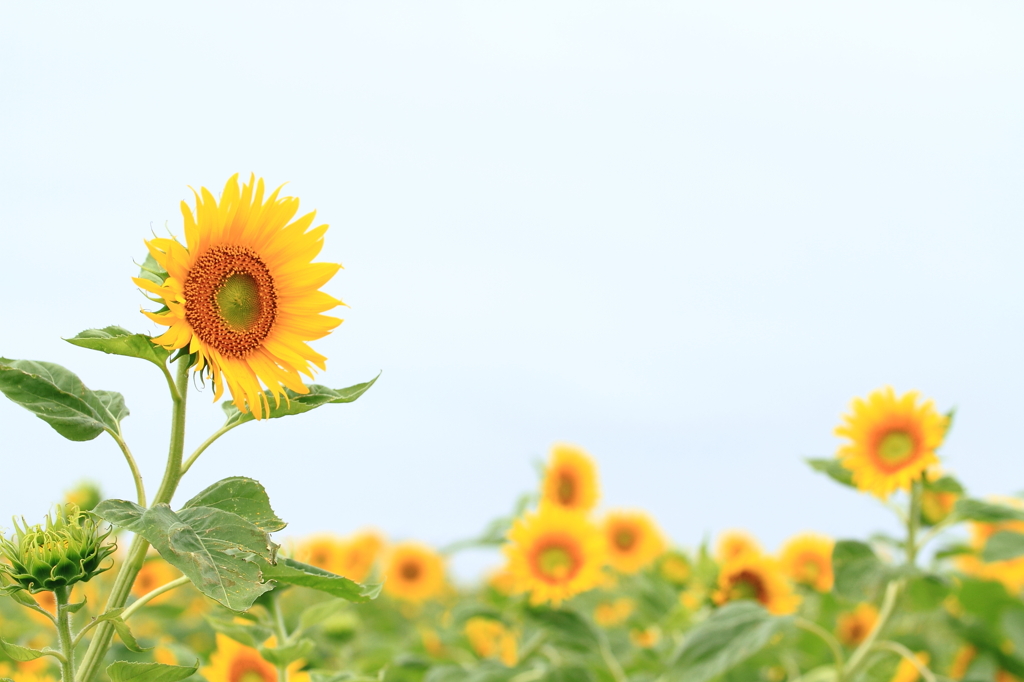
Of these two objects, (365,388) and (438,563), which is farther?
(438,563)

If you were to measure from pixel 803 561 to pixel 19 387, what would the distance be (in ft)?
12.5

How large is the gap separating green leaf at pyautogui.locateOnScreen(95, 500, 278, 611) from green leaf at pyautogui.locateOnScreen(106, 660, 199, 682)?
0.66ft

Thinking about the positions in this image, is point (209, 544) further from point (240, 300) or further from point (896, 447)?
point (896, 447)

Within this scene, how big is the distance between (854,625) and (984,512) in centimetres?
203

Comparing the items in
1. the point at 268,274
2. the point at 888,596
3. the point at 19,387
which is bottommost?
the point at 888,596

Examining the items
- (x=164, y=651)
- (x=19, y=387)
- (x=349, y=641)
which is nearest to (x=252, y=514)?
(x=19, y=387)

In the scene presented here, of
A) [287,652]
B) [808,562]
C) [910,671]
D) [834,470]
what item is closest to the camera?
[287,652]

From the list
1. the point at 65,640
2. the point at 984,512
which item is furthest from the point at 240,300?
the point at 984,512

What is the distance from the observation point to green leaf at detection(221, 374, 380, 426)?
1.41 meters

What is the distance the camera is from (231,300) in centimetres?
145

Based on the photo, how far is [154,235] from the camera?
135 cm

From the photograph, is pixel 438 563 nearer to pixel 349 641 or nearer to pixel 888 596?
pixel 349 641

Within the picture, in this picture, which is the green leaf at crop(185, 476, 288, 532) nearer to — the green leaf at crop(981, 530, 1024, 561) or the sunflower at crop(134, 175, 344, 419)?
the sunflower at crop(134, 175, 344, 419)

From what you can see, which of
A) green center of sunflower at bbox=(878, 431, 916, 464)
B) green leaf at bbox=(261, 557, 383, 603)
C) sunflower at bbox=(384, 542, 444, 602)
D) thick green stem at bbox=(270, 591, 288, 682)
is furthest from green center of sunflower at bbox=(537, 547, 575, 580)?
sunflower at bbox=(384, 542, 444, 602)
